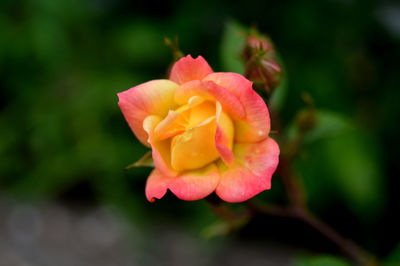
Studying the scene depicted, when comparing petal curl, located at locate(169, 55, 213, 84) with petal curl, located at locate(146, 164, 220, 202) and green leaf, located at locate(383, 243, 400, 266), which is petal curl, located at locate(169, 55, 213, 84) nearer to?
petal curl, located at locate(146, 164, 220, 202)

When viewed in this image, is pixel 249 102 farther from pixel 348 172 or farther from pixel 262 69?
pixel 348 172

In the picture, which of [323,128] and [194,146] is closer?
[194,146]

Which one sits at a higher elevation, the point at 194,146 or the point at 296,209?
the point at 194,146

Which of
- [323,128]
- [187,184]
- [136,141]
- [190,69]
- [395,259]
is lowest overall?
[136,141]

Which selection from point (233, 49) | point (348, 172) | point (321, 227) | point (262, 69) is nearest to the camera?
point (262, 69)

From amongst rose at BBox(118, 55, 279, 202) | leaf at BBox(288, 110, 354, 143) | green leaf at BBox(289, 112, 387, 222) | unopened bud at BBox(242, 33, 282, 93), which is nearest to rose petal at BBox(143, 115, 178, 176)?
rose at BBox(118, 55, 279, 202)

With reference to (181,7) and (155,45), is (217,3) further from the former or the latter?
(155,45)

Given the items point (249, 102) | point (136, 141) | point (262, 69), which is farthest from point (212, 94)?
point (136, 141)
